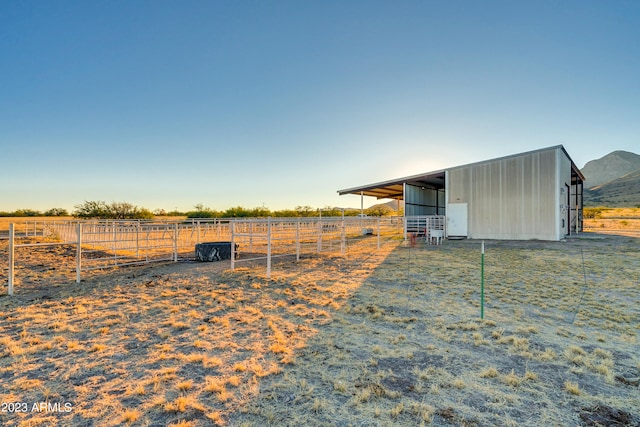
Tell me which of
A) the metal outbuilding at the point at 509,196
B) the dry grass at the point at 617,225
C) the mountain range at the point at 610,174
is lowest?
the dry grass at the point at 617,225

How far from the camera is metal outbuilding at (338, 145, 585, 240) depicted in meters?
15.0

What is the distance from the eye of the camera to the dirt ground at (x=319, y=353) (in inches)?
90.4

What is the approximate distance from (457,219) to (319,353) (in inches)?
649

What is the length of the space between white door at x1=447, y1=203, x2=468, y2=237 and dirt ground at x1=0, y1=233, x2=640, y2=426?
1128cm

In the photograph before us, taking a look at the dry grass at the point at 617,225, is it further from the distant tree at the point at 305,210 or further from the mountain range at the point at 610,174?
the mountain range at the point at 610,174

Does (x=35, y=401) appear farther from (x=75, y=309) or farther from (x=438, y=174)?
(x=438, y=174)

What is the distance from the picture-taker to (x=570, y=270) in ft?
25.9

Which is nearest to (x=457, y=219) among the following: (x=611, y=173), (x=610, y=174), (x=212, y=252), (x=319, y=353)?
(x=212, y=252)

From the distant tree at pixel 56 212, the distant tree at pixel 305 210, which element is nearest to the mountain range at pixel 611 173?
the distant tree at pixel 305 210

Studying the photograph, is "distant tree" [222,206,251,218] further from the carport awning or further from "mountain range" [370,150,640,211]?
"mountain range" [370,150,640,211]

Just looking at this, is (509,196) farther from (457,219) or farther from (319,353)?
(319,353)

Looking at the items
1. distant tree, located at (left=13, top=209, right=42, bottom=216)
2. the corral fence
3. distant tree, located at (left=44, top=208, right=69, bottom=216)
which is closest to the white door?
the corral fence

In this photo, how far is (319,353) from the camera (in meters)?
3.25

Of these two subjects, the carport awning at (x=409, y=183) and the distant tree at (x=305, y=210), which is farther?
the distant tree at (x=305, y=210)
